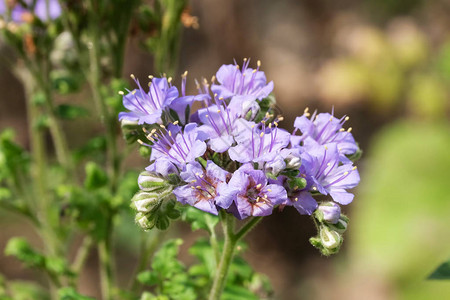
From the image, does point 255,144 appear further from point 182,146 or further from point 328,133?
point 328,133

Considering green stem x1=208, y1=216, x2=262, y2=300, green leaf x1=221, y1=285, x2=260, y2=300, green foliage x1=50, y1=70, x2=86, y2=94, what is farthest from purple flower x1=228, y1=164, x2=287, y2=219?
green foliage x1=50, y1=70, x2=86, y2=94

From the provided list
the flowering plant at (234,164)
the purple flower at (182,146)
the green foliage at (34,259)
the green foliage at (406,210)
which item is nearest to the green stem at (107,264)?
the green foliage at (34,259)

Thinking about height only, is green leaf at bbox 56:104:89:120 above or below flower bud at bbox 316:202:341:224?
above

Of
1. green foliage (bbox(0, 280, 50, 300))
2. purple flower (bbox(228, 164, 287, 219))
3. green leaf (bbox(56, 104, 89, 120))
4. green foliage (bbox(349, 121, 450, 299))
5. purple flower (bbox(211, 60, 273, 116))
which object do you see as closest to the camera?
purple flower (bbox(228, 164, 287, 219))

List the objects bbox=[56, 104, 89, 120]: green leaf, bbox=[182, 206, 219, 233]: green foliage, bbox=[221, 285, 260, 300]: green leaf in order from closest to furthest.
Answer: bbox=[182, 206, 219, 233]: green foliage < bbox=[221, 285, 260, 300]: green leaf < bbox=[56, 104, 89, 120]: green leaf

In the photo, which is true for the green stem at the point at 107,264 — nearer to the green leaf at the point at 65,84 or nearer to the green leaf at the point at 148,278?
the green leaf at the point at 148,278

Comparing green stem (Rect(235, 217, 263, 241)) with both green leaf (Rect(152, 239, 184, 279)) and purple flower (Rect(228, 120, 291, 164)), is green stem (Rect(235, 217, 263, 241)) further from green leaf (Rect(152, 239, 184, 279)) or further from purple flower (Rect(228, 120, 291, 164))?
green leaf (Rect(152, 239, 184, 279))

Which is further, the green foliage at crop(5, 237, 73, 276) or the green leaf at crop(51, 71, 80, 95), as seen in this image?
the green leaf at crop(51, 71, 80, 95)

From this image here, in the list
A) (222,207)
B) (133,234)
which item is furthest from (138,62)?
(222,207)
